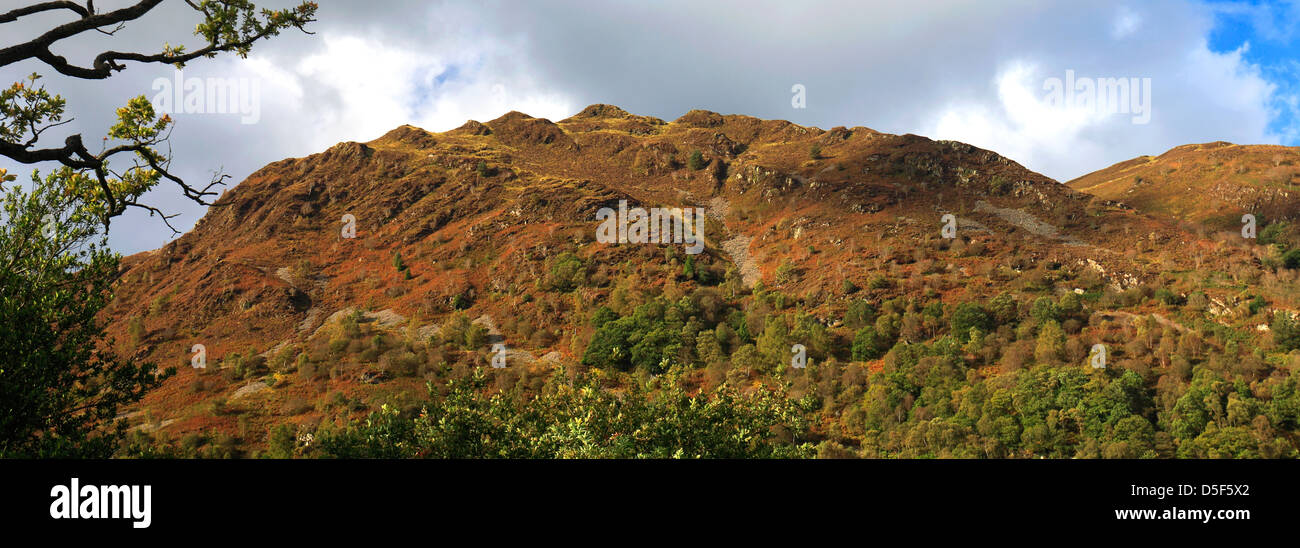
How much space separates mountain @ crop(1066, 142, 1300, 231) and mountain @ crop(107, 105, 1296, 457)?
2.45 metres

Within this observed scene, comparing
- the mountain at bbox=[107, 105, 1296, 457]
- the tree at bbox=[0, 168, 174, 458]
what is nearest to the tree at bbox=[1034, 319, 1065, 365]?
the mountain at bbox=[107, 105, 1296, 457]

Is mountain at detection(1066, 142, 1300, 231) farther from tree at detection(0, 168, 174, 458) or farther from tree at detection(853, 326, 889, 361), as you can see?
tree at detection(0, 168, 174, 458)

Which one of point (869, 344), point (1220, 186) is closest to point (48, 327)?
point (869, 344)

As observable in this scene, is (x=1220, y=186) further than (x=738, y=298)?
Yes

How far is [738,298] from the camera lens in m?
78.6

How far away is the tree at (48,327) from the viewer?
515 inches

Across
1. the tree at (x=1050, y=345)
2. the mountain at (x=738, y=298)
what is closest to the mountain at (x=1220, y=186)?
the mountain at (x=738, y=298)

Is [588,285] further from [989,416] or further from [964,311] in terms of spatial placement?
[989,416]

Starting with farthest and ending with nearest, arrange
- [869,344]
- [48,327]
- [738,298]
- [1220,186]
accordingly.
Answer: [1220,186]
[738,298]
[869,344]
[48,327]

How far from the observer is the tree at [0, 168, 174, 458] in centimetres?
1308

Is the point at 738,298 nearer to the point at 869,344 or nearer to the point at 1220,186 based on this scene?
the point at 869,344

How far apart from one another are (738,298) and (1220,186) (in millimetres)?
86489

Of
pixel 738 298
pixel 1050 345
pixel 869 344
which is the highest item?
pixel 738 298
